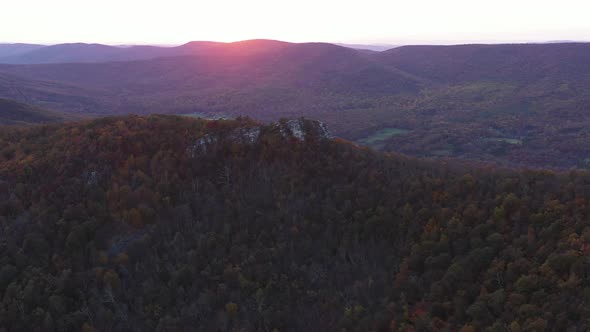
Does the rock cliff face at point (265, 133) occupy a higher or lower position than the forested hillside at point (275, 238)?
higher

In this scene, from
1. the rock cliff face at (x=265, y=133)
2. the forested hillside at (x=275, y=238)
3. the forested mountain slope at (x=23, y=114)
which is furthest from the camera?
the forested mountain slope at (x=23, y=114)

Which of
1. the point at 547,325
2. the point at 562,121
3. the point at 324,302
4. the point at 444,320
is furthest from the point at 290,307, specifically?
the point at 562,121

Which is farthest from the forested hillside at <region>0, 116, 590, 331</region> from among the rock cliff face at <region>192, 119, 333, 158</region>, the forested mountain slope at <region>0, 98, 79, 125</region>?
the forested mountain slope at <region>0, 98, 79, 125</region>

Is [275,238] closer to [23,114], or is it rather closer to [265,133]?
[265,133]

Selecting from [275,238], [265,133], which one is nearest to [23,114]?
[265,133]

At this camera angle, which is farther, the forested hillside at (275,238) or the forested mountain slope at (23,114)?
the forested mountain slope at (23,114)

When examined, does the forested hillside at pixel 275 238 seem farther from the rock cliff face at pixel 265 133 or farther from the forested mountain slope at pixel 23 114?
the forested mountain slope at pixel 23 114

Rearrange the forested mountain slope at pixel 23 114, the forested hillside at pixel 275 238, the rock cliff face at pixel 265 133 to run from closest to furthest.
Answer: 1. the forested hillside at pixel 275 238
2. the rock cliff face at pixel 265 133
3. the forested mountain slope at pixel 23 114

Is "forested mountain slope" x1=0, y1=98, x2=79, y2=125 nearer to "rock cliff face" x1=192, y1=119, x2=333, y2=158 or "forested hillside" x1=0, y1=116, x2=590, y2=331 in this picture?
"forested hillside" x1=0, y1=116, x2=590, y2=331

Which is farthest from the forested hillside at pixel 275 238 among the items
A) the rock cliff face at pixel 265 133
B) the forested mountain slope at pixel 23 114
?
the forested mountain slope at pixel 23 114
